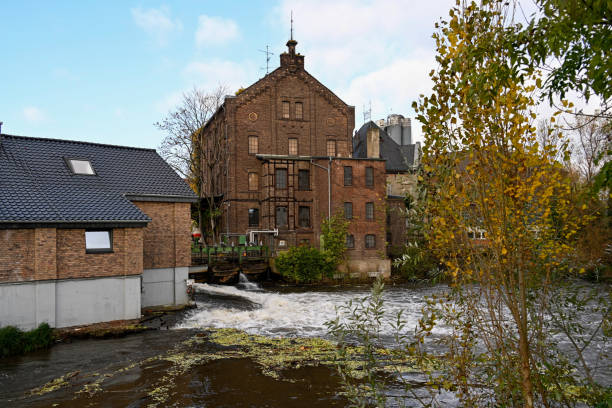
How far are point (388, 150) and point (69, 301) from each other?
41329mm

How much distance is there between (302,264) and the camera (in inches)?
1315

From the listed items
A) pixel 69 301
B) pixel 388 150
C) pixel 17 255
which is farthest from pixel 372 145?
pixel 17 255

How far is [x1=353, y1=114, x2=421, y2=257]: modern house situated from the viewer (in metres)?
38.9

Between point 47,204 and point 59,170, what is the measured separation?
301cm

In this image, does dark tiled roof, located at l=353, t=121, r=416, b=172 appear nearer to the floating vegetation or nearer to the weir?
the weir

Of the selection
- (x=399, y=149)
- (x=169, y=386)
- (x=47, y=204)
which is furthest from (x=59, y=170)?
(x=399, y=149)

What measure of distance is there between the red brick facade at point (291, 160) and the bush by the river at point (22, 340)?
23311mm

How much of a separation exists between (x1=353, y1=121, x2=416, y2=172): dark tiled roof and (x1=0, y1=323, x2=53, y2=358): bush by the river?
127ft

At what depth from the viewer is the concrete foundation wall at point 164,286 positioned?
19942 mm

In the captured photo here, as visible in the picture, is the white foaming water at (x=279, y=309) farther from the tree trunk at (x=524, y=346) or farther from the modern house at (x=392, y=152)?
the tree trunk at (x=524, y=346)

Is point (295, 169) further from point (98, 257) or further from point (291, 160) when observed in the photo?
point (98, 257)

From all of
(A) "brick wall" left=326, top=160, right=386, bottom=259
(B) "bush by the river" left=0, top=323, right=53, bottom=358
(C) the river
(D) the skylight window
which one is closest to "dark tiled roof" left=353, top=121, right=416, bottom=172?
(A) "brick wall" left=326, top=160, right=386, bottom=259

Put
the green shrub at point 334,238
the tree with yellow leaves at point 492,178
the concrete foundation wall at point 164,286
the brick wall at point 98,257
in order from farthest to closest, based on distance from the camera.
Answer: the green shrub at point 334,238 → the concrete foundation wall at point 164,286 → the brick wall at point 98,257 → the tree with yellow leaves at point 492,178

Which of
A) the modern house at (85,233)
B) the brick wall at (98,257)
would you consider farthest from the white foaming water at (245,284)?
the brick wall at (98,257)
